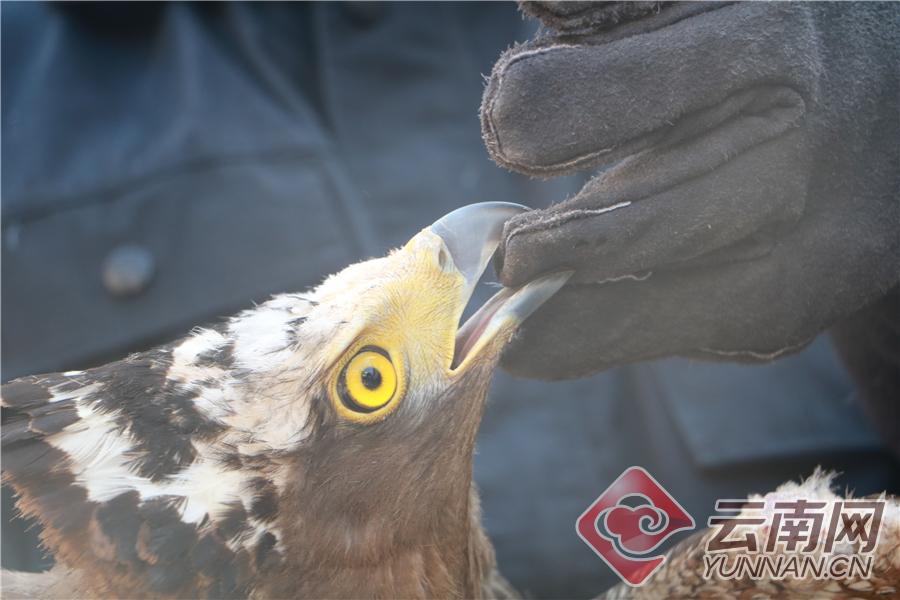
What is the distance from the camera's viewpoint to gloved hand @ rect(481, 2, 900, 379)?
4.71 feet

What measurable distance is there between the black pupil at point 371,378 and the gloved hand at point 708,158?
0.45m

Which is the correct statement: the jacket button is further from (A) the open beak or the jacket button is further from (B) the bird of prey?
(A) the open beak

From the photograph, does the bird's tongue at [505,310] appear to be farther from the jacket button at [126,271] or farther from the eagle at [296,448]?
the jacket button at [126,271]

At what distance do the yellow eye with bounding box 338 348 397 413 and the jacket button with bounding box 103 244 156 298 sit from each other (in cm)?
182

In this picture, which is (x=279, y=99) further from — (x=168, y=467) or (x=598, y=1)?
(x=168, y=467)

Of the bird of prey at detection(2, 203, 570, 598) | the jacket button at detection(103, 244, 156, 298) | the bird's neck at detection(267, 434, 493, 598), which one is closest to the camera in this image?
the bird of prey at detection(2, 203, 570, 598)

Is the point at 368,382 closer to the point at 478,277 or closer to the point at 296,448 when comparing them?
the point at 296,448

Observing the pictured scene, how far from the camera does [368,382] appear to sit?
1426mm

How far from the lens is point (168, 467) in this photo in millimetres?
1278

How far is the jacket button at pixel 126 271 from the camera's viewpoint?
2.69m

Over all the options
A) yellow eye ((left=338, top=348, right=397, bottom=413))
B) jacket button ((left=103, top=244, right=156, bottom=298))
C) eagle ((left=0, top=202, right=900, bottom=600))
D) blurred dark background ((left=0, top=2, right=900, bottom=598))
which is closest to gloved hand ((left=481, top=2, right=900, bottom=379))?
eagle ((left=0, top=202, right=900, bottom=600))

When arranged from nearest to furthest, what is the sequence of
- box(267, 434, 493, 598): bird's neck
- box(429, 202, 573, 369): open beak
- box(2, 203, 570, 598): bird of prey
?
box(2, 203, 570, 598): bird of prey < box(267, 434, 493, 598): bird's neck < box(429, 202, 573, 369): open beak

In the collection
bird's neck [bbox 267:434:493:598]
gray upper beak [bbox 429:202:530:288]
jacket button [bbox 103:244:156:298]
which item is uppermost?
jacket button [bbox 103:244:156:298]

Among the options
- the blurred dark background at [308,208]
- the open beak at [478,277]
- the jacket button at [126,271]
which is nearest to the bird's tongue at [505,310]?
the open beak at [478,277]
